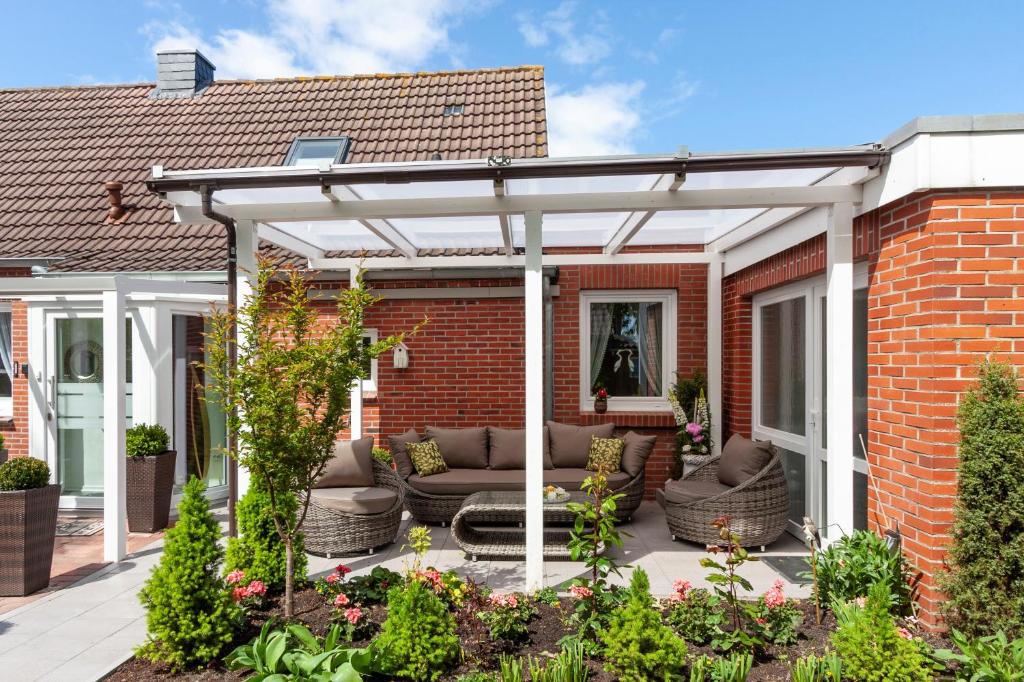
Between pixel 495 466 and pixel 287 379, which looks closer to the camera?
pixel 287 379

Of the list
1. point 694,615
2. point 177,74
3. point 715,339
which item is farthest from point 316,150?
point 694,615

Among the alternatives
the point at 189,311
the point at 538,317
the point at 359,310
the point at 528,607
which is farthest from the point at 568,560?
the point at 189,311

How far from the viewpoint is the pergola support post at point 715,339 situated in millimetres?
7953

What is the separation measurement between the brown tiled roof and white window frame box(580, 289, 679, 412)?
206cm

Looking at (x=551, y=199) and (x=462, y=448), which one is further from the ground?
(x=551, y=199)

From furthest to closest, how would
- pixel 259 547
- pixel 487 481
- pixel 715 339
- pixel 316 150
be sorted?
pixel 316 150 < pixel 715 339 < pixel 487 481 < pixel 259 547

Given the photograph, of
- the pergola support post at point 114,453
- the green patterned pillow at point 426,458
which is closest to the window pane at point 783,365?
the green patterned pillow at point 426,458

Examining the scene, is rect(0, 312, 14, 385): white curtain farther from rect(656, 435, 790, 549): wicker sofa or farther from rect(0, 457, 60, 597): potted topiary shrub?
rect(656, 435, 790, 549): wicker sofa

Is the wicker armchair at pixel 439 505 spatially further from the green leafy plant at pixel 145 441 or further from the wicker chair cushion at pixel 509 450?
the green leafy plant at pixel 145 441

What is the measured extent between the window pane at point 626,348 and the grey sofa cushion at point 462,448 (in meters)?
1.77

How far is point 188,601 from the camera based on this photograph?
11.3 feet

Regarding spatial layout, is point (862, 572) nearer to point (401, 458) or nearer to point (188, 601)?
point (188, 601)

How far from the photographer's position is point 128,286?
591 cm

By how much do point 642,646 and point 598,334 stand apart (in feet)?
18.4
